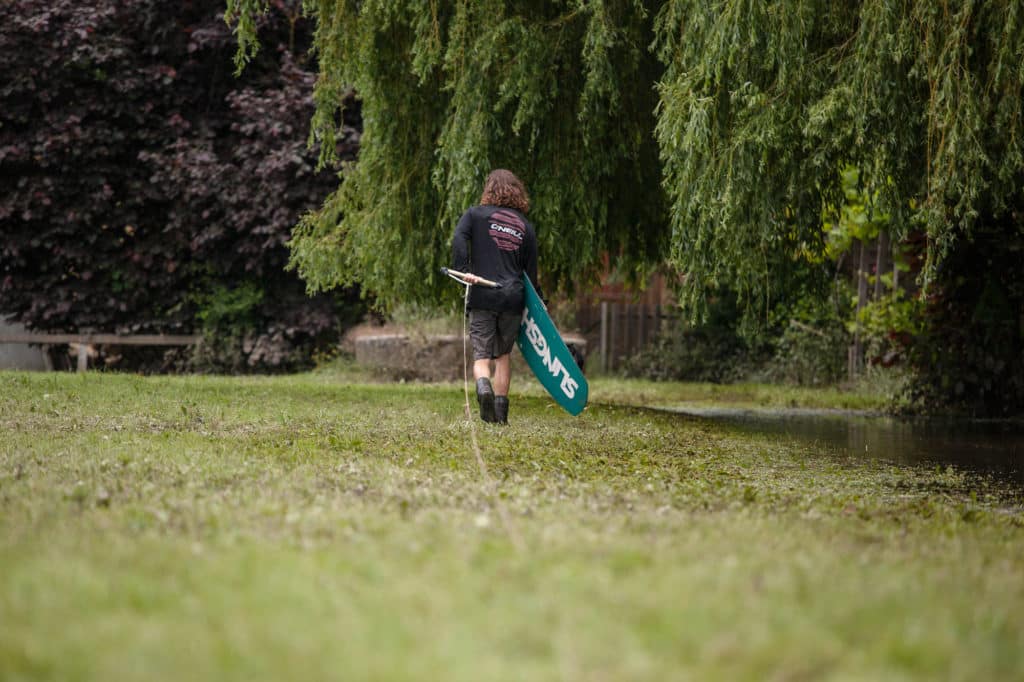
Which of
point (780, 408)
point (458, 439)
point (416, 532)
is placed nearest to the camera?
point (416, 532)

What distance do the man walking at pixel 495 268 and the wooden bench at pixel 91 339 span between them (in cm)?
1134

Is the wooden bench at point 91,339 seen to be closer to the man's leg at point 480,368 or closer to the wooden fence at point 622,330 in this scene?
the wooden fence at point 622,330

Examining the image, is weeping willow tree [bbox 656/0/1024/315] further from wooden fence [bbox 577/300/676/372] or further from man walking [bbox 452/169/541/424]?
wooden fence [bbox 577/300/676/372]

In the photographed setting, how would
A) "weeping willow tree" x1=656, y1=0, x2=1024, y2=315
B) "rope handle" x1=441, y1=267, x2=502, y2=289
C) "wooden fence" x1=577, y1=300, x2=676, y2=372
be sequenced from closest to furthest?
"weeping willow tree" x1=656, y1=0, x2=1024, y2=315
"rope handle" x1=441, y1=267, x2=502, y2=289
"wooden fence" x1=577, y1=300, x2=676, y2=372

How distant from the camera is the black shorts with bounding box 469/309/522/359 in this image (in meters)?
9.34

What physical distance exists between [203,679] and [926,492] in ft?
18.6

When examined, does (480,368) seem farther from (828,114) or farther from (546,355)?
(828,114)

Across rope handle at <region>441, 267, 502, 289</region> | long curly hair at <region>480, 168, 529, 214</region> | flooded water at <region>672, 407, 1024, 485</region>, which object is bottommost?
flooded water at <region>672, 407, 1024, 485</region>

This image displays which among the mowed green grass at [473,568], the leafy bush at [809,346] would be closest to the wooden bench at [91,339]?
the leafy bush at [809,346]

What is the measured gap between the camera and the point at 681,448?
883cm

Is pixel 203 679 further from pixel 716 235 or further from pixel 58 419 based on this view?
pixel 716 235

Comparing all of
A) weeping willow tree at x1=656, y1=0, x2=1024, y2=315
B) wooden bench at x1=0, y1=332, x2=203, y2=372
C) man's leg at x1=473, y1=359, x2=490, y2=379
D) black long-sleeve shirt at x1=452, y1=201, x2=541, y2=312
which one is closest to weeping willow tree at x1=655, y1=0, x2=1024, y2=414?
weeping willow tree at x1=656, y1=0, x2=1024, y2=315

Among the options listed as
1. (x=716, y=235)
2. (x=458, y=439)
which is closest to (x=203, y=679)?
(x=458, y=439)

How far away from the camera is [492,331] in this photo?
9398 millimetres
